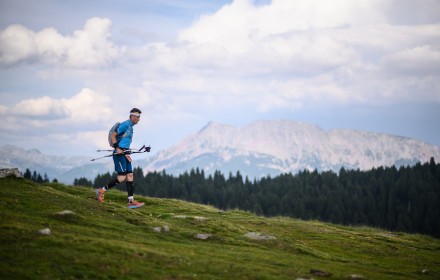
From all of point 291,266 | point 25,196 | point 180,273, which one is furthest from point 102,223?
point 291,266

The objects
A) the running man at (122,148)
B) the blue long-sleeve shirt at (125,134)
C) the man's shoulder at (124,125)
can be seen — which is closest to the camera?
the running man at (122,148)

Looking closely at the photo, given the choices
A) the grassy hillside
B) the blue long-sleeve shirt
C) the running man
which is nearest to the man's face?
the running man

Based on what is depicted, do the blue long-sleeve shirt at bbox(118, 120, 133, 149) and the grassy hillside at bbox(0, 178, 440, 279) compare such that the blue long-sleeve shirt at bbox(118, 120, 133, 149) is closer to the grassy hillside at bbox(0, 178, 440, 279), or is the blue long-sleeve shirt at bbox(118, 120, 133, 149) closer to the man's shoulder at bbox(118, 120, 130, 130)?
the man's shoulder at bbox(118, 120, 130, 130)

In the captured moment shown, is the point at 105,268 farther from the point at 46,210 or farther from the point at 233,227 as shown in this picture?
the point at 233,227

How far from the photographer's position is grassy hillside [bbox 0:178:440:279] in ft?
58.4

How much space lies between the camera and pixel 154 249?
68.5 ft

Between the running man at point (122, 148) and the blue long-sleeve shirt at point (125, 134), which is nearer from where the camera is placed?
the running man at point (122, 148)

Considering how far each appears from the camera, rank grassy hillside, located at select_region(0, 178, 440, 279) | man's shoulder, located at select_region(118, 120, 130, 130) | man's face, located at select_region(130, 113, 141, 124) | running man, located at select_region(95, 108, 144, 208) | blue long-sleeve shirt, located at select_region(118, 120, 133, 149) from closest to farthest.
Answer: grassy hillside, located at select_region(0, 178, 440, 279) → running man, located at select_region(95, 108, 144, 208) → blue long-sleeve shirt, located at select_region(118, 120, 133, 149) → man's shoulder, located at select_region(118, 120, 130, 130) → man's face, located at select_region(130, 113, 141, 124)

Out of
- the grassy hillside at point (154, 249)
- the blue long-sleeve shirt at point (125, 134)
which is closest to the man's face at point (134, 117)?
the blue long-sleeve shirt at point (125, 134)

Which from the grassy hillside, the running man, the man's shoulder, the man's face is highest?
the man's face

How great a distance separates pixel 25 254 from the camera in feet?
58.5

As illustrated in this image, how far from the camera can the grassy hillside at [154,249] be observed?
17812 mm

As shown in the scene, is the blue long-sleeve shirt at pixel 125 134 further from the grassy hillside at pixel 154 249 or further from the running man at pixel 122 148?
the grassy hillside at pixel 154 249

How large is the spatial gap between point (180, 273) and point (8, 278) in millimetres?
5561
